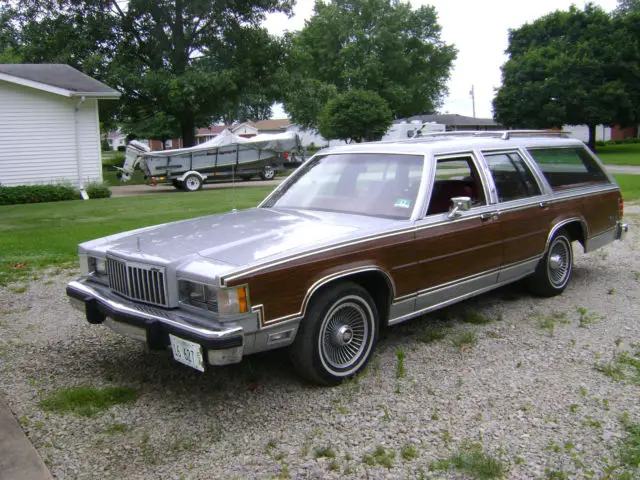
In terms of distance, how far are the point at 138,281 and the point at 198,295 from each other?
519 millimetres

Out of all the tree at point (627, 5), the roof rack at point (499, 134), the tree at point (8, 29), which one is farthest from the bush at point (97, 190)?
the tree at point (627, 5)

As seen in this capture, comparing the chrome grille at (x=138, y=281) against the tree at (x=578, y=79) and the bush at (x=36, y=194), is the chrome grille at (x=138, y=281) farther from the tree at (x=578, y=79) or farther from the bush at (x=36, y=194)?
the tree at (x=578, y=79)

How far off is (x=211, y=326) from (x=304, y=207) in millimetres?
1881

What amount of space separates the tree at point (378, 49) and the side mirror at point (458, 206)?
50092 millimetres

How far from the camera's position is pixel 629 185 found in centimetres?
1797

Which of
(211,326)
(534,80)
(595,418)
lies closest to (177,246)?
(211,326)

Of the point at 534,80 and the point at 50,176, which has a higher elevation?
the point at 534,80

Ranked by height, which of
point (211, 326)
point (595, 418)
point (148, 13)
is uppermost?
point (148, 13)

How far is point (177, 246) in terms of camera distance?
13.8 feet

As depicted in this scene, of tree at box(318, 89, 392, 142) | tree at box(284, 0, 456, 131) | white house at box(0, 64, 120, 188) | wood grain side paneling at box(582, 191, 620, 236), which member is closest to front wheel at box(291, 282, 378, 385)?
wood grain side paneling at box(582, 191, 620, 236)

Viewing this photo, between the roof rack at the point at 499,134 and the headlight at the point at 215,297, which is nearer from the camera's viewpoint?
the headlight at the point at 215,297

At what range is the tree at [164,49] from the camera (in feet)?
89.8

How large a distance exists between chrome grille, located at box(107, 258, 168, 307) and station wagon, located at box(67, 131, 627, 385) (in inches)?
0.5

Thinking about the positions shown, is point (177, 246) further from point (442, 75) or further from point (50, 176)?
point (442, 75)
